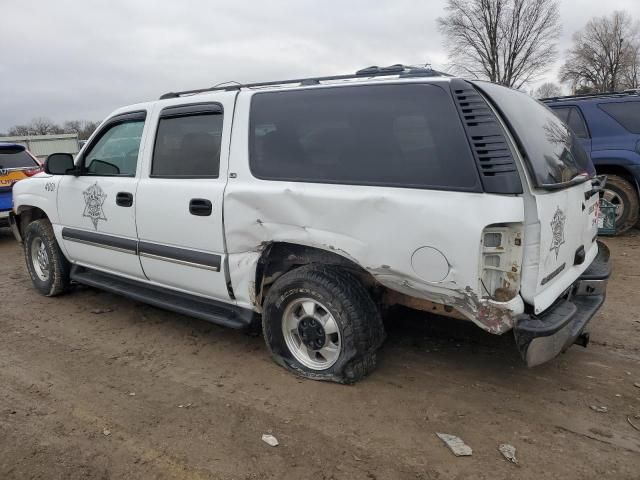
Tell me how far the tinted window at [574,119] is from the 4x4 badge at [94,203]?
632 centimetres

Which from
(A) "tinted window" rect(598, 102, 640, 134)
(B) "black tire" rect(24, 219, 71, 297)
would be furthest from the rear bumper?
(A) "tinted window" rect(598, 102, 640, 134)

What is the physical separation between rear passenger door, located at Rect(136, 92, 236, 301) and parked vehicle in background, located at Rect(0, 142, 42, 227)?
5.80 metres

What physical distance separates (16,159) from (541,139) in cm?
889

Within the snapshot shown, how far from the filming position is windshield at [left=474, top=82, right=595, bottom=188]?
8.73 ft

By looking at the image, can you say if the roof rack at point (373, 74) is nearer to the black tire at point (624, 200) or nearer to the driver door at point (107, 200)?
the driver door at point (107, 200)

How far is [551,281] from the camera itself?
2.84m

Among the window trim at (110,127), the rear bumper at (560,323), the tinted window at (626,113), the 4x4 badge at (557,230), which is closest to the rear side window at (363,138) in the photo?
the 4x4 badge at (557,230)

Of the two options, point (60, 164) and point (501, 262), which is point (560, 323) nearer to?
point (501, 262)

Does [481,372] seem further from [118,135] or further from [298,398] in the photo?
[118,135]

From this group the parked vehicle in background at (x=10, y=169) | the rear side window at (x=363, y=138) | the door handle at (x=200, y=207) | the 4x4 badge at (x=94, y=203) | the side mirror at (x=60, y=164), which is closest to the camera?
the rear side window at (x=363, y=138)

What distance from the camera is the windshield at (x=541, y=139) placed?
105 inches

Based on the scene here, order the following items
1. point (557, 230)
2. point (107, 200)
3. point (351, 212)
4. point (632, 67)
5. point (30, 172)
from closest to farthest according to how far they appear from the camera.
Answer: point (557, 230) < point (351, 212) < point (107, 200) < point (30, 172) < point (632, 67)

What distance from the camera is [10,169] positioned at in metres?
8.54

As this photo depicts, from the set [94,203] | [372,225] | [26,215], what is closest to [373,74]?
[372,225]
